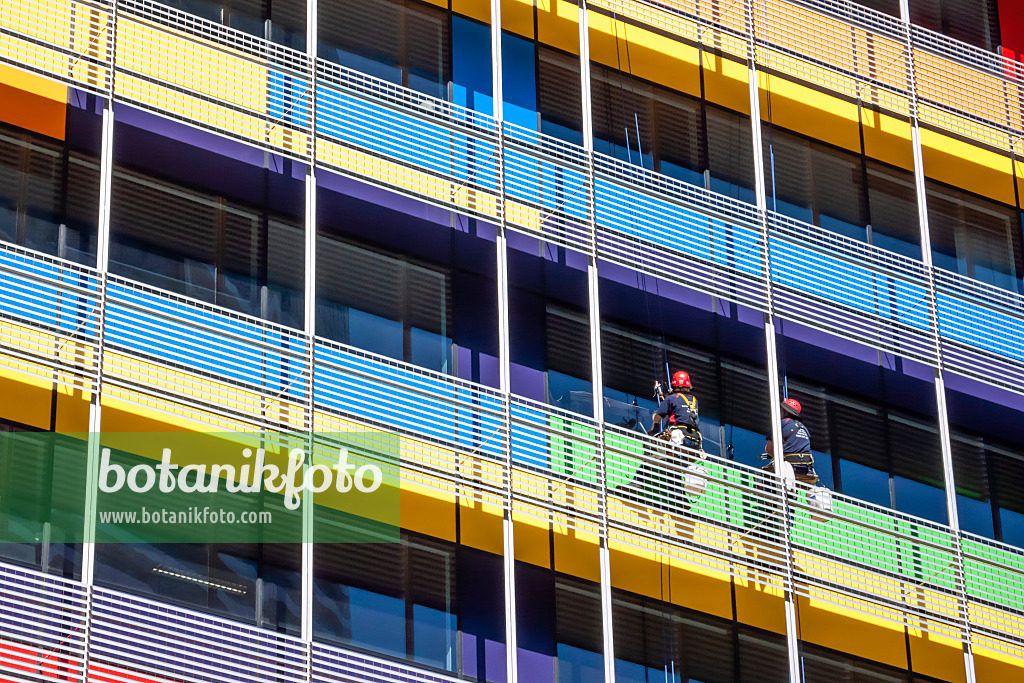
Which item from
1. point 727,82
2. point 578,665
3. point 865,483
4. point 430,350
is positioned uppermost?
point 727,82

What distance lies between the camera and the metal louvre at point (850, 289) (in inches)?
1259

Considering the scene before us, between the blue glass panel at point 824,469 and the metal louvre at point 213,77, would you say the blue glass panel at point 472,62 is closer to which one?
the metal louvre at point 213,77

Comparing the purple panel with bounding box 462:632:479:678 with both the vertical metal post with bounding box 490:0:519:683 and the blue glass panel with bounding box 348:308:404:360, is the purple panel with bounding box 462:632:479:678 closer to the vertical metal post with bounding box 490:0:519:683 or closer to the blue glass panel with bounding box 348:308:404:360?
the vertical metal post with bounding box 490:0:519:683

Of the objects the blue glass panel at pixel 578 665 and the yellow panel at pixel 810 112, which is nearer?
the blue glass panel at pixel 578 665

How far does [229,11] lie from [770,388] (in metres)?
8.25

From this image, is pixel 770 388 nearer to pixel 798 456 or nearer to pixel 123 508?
pixel 798 456

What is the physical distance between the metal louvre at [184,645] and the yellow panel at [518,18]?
9.38 m

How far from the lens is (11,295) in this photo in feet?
88.1

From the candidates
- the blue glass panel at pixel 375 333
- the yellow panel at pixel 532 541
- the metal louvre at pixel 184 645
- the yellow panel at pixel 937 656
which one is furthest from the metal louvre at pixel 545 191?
the metal louvre at pixel 184 645

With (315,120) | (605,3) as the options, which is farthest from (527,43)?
(315,120)

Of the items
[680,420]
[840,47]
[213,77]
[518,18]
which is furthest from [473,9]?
[680,420]

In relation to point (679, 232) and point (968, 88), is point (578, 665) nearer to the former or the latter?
point (679, 232)

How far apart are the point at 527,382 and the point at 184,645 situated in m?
6.24

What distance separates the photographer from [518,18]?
3219 cm
